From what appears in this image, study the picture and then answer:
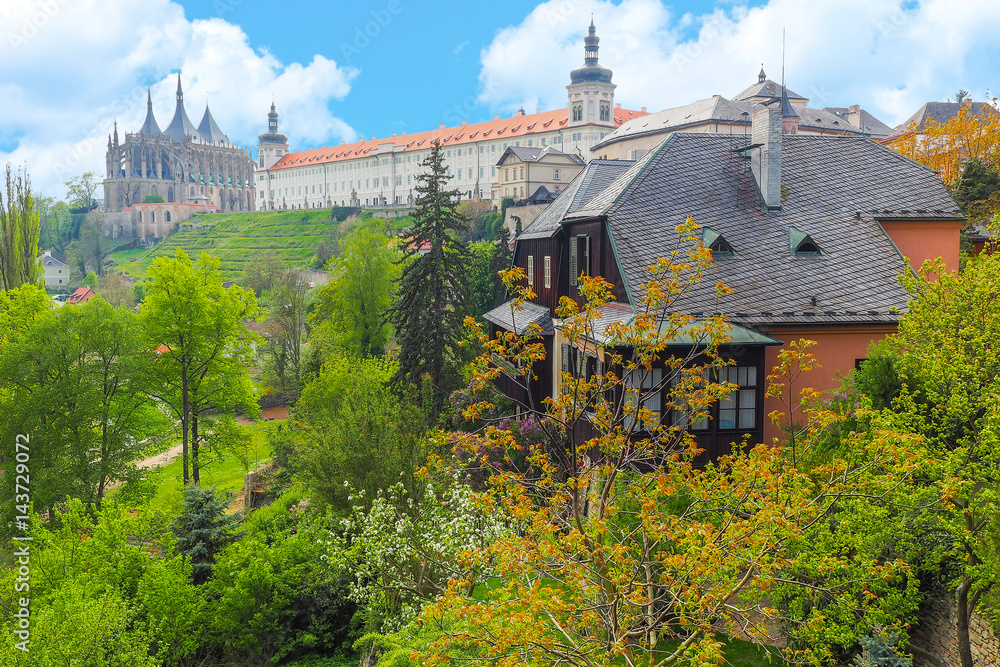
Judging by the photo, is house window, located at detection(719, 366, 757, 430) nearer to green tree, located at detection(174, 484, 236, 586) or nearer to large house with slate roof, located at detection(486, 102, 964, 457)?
large house with slate roof, located at detection(486, 102, 964, 457)

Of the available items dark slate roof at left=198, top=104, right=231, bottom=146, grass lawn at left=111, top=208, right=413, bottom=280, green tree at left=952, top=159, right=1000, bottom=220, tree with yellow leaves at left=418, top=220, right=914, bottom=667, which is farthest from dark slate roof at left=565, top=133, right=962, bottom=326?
dark slate roof at left=198, top=104, right=231, bottom=146

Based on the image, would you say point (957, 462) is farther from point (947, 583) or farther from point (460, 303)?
point (460, 303)

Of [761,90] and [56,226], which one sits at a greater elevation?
[761,90]

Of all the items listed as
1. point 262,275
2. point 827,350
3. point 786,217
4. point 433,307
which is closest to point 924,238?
point 786,217

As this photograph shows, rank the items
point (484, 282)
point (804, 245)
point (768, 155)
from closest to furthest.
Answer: point (804, 245) < point (768, 155) < point (484, 282)

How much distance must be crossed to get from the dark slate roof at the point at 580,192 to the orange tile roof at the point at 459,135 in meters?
92.8

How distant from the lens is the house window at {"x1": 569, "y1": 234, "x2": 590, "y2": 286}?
65.1 ft

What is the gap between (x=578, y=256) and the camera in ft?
66.8

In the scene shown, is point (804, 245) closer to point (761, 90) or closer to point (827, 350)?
point (827, 350)

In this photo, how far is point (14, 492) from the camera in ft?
78.9

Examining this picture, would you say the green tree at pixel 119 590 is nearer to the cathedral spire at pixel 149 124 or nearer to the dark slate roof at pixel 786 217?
the dark slate roof at pixel 786 217

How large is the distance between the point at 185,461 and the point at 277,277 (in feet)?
137

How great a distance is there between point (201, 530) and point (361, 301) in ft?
73.5

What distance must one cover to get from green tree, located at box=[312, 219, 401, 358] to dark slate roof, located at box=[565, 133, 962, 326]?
21.2m
